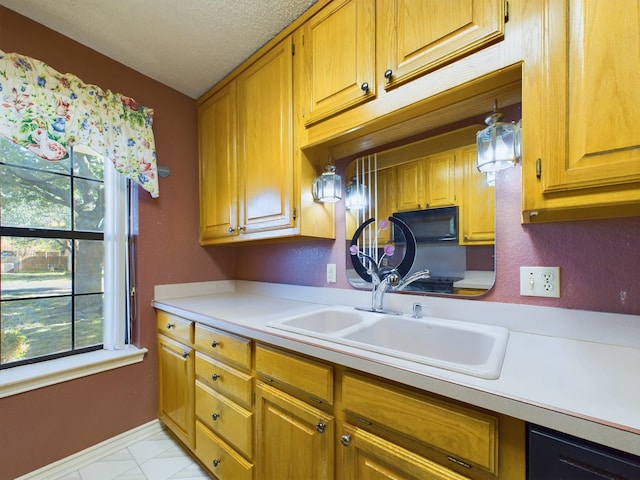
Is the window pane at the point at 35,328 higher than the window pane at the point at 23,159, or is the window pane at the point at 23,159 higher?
the window pane at the point at 23,159

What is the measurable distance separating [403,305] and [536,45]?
1043 mm

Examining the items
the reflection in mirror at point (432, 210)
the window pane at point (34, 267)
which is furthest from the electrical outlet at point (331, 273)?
the window pane at point (34, 267)

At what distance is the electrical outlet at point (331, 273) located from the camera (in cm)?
165

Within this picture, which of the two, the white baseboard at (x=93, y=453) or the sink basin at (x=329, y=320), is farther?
the white baseboard at (x=93, y=453)

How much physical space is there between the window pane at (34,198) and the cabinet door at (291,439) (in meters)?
1.57

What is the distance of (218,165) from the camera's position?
194cm

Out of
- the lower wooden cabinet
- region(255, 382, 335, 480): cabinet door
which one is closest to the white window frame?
the lower wooden cabinet

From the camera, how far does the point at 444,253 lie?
1.27 m

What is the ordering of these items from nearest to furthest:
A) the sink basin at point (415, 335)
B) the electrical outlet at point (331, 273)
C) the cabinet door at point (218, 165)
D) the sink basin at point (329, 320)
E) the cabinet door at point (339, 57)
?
the sink basin at point (415, 335)
the cabinet door at point (339, 57)
the sink basin at point (329, 320)
the electrical outlet at point (331, 273)
the cabinet door at point (218, 165)

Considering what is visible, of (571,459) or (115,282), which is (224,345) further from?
(571,459)

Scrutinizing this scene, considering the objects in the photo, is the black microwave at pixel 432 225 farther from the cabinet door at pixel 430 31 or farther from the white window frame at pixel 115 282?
the white window frame at pixel 115 282

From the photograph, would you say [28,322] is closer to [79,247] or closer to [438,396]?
[79,247]

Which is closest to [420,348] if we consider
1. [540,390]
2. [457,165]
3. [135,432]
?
[540,390]

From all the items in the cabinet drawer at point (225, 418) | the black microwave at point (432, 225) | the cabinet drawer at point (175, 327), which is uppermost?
the black microwave at point (432, 225)
